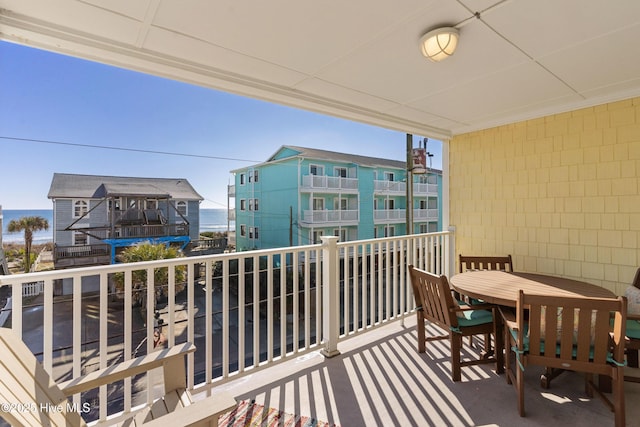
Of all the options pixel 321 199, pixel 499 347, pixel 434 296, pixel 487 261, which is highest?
pixel 321 199

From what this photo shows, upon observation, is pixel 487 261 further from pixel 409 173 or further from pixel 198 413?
pixel 198 413

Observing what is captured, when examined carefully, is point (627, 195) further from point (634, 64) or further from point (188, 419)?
point (188, 419)

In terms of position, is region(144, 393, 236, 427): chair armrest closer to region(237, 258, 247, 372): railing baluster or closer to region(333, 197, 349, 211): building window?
region(237, 258, 247, 372): railing baluster

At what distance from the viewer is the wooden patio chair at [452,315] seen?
2422 millimetres

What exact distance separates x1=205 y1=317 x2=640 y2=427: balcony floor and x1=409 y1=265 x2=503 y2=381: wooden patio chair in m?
0.16

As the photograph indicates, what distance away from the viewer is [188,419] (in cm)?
107

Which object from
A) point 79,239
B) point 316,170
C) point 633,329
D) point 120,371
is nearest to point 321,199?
point 316,170

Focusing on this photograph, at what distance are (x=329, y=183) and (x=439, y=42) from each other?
13.5 metres

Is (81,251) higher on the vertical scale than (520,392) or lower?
lower

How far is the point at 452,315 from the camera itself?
242 centimetres

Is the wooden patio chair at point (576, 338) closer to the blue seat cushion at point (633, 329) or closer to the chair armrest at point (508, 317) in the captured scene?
the chair armrest at point (508, 317)

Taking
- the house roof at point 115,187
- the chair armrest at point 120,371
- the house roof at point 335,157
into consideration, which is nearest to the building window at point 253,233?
the house roof at point 115,187

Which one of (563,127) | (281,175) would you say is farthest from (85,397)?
(281,175)

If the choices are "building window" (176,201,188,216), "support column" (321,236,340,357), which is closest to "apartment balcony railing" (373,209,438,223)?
"building window" (176,201,188,216)
